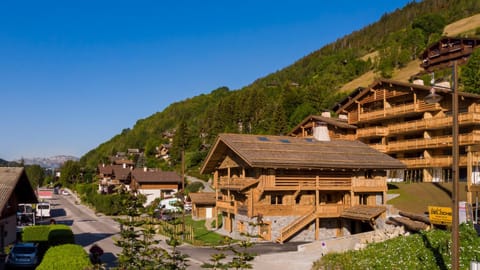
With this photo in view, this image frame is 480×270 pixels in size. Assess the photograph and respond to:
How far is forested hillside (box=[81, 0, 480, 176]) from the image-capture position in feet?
323

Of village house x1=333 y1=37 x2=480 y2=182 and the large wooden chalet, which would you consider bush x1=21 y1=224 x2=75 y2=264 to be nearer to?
the large wooden chalet

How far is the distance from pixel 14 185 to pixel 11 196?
13.6ft

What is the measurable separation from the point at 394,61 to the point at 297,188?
9005 cm

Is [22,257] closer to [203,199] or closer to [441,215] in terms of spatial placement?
[441,215]

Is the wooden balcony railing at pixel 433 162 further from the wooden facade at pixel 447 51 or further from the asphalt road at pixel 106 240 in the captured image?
the wooden facade at pixel 447 51

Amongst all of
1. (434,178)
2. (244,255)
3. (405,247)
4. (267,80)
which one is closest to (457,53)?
(434,178)

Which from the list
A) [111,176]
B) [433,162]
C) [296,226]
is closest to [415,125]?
[433,162]

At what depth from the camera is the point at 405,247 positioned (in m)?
23.8

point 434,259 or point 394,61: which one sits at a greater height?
point 394,61

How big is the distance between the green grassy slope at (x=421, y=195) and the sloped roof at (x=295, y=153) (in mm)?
2964

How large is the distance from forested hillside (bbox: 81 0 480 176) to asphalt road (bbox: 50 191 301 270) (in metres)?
34.1

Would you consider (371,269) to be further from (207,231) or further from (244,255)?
(207,231)

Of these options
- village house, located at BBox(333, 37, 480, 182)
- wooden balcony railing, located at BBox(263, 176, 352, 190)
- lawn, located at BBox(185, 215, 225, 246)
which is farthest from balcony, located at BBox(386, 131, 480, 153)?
lawn, located at BBox(185, 215, 225, 246)

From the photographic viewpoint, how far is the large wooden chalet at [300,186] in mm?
36562
